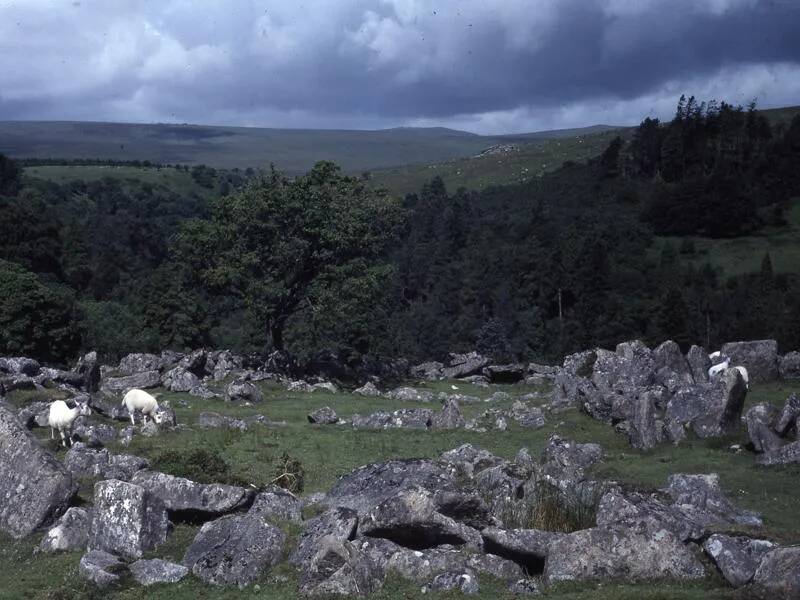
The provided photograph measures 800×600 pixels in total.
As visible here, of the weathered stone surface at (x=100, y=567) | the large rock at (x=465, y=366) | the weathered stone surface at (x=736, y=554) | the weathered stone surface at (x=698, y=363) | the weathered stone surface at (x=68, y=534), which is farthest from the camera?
the large rock at (x=465, y=366)

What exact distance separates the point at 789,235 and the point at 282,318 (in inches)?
3255

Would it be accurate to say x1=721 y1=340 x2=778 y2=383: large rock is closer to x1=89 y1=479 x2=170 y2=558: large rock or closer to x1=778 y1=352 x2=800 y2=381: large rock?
x1=778 y1=352 x2=800 y2=381: large rock

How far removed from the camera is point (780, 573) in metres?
12.7

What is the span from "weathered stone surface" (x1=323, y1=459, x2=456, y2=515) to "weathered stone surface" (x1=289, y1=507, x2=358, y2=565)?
0.87 m

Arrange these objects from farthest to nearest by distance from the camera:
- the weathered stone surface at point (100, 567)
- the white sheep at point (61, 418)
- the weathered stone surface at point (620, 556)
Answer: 1. the white sheep at point (61, 418)
2. the weathered stone surface at point (100, 567)
3. the weathered stone surface at point (620, 556)

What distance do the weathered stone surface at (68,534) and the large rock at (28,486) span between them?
0.82m

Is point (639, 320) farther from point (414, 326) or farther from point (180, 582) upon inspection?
point (180, 582)

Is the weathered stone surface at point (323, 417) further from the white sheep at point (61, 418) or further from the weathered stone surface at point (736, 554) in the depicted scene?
the weathered stone surface at point (736, 554)

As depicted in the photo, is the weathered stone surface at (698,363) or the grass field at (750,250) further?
the grass field at (750,250)

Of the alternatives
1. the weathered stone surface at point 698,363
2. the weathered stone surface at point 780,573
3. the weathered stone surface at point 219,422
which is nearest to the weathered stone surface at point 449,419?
the weathered stone surface at point 219,422

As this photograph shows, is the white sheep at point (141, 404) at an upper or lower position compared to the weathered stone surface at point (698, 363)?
upper

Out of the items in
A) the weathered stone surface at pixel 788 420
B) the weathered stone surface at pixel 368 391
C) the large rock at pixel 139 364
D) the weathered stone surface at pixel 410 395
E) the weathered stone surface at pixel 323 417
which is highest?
the weathered stone surface at pixel 788 420

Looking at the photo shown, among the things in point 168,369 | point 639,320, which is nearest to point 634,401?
point 168,369

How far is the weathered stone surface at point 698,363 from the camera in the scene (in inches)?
1479
